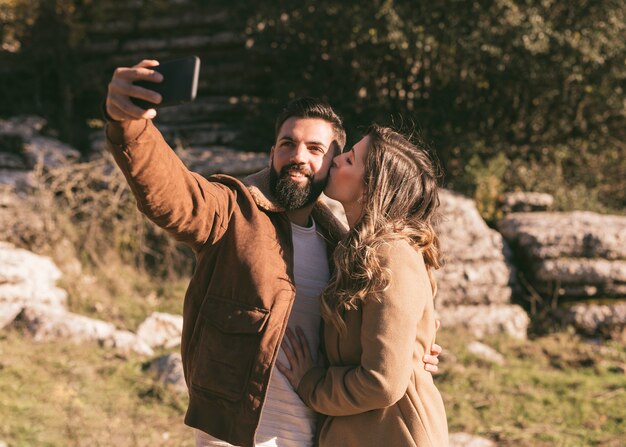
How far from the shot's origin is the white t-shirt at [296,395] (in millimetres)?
2449

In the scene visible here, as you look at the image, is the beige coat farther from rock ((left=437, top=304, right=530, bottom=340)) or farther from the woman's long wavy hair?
rock ((left=437, top=304, right=530, bottom=340))

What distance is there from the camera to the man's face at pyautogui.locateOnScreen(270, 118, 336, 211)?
2.64 meters

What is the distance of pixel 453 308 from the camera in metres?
8.09

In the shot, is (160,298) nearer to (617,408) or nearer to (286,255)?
(617,408)

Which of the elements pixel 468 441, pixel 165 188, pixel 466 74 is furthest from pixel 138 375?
pixel 466 74

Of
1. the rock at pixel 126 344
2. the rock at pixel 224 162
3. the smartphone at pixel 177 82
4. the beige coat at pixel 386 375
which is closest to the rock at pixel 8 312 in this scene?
the rock at pixel 126 344

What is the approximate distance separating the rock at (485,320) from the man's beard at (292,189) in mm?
5599

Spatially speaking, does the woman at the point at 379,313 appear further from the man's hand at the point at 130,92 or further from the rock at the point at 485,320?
the rock at the point at 485,320

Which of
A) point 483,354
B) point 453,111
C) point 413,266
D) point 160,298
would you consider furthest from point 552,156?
point 413,266

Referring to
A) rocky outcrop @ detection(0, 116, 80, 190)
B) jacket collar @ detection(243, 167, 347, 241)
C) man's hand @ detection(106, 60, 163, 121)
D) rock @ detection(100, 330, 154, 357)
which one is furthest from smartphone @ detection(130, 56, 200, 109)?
rocky outcrop @ detection(0, 116, 80, 190)

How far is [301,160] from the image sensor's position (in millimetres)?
2697

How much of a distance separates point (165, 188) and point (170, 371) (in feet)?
13.0

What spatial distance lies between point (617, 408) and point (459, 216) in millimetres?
3341

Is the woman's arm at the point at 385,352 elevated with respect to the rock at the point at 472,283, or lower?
elevated
